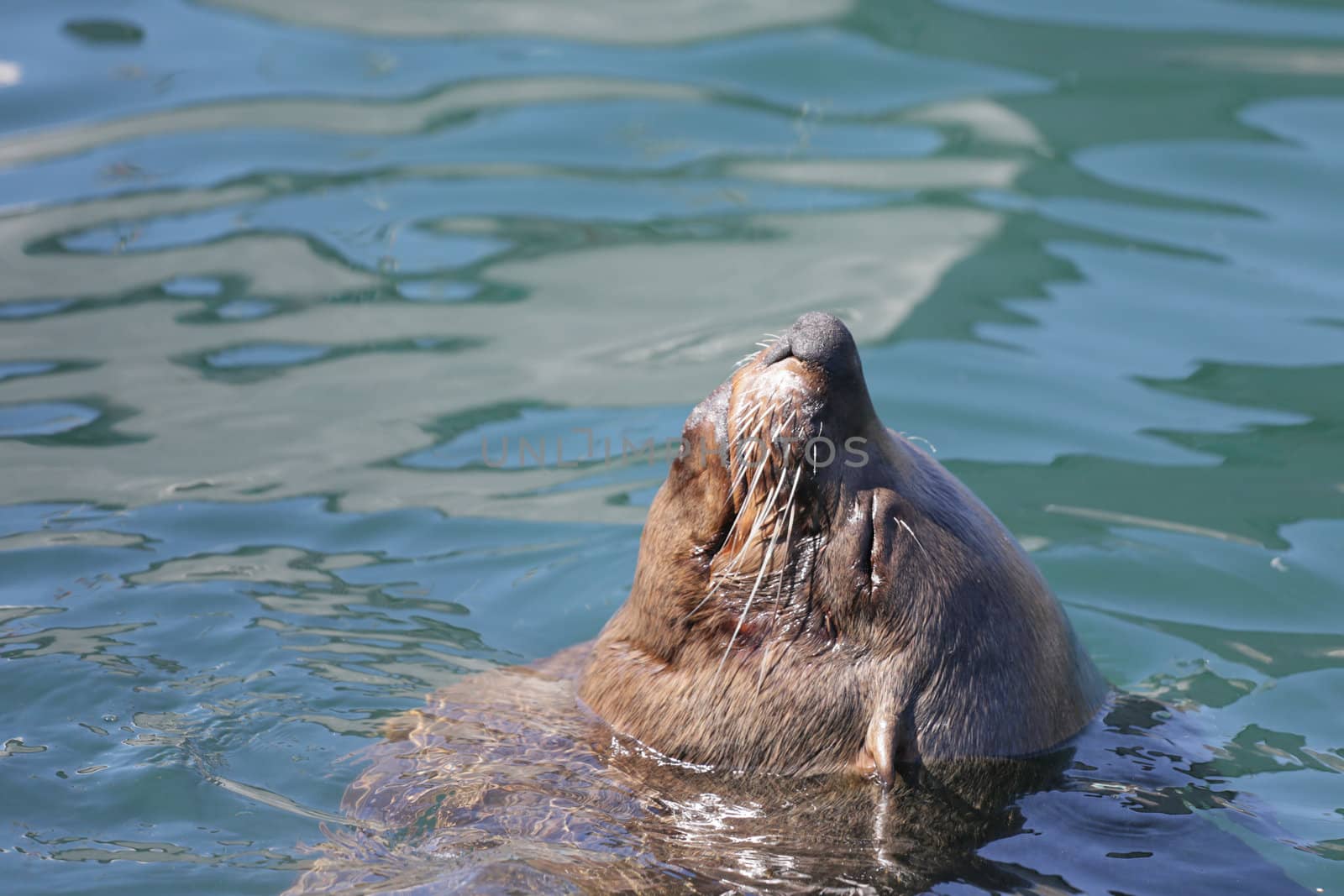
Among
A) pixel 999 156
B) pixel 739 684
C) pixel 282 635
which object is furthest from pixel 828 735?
pixel 999 156

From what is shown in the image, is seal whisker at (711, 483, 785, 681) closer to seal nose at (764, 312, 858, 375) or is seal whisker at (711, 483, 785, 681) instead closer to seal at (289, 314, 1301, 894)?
seal at (289, 314, 1301, 894)

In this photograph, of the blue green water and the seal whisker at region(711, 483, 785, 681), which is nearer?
the seal whisker at region(711, 483, 785, 681)

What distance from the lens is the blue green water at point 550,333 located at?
19.0 feet

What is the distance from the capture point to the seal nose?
4508 millimetres

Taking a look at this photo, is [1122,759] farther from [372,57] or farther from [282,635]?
[372,57]

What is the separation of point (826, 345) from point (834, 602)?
78 centimetres

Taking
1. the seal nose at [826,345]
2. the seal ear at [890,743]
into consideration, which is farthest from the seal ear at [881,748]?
the seal nose at [826,345]

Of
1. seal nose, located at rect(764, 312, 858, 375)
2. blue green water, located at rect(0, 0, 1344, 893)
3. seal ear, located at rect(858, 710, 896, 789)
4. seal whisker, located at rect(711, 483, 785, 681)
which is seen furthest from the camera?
blue green water, located at rect(0, 0, 1344, 893)

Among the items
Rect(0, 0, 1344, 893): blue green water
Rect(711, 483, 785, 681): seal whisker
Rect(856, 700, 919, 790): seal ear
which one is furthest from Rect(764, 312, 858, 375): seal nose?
Rect(0, 0, 1344, 893): blue green water

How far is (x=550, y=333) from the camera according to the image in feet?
30.3

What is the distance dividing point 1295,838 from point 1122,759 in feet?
2.03

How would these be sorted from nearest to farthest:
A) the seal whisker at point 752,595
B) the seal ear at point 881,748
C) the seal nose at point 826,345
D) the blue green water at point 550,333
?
the seal ear at point 881,748, the seal nose at point 826,345, the seal whisker at point 752,595, the blue green water at point 550,333

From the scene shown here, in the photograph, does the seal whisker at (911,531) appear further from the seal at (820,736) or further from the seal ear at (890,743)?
the seal ear at (890,743)

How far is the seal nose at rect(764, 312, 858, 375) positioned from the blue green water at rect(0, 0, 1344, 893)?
150 cm
